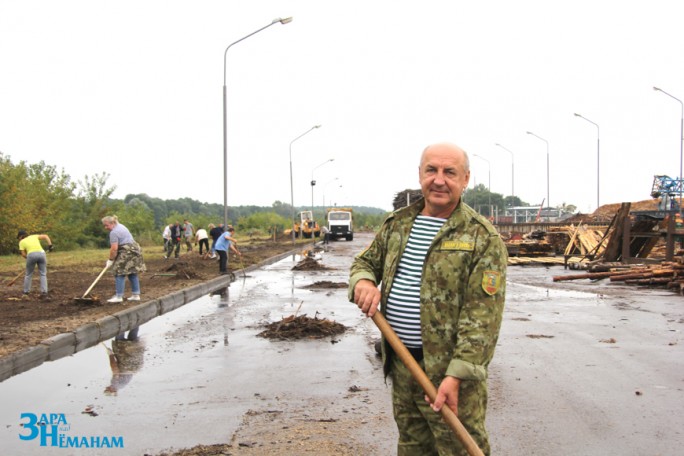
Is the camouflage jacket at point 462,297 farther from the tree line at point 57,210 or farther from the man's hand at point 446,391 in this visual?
the tree line at point 57,210

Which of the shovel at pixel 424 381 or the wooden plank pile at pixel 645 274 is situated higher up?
the shovel at pixel 424 381

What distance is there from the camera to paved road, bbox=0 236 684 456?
182 inches

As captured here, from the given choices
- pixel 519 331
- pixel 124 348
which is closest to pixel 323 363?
pixel 124 348

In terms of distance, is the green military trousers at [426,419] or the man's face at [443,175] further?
the man's face at [443,175]

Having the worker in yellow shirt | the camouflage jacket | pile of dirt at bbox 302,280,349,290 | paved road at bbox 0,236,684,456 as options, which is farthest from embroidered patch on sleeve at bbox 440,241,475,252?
pile of dirt at bbox 302,280,349,290

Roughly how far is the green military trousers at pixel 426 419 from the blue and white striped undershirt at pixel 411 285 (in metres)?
0.14

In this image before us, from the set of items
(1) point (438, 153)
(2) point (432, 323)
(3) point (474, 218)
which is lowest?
(2) point (432, 323)

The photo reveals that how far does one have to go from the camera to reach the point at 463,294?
2.61 meters

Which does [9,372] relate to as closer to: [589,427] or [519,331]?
[589,427]

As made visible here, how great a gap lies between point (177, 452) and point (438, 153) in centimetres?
281

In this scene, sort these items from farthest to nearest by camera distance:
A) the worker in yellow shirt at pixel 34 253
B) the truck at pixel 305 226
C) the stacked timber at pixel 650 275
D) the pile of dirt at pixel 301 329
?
the truck at pixel 305 226
the stacked timber at pixel 650 275
the worker in yellow shirt at pixel 34 253
the pile of dirt at pixel 301 329

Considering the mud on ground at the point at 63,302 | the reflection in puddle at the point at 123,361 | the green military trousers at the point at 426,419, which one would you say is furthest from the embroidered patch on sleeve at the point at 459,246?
the mud on ground at the point at 63,302

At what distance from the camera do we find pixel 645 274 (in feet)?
53.6

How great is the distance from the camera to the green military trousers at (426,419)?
102 inches
